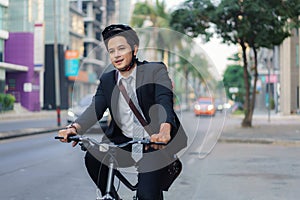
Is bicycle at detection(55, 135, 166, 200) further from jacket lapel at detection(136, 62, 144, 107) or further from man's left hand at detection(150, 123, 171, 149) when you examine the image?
jacket lapel at detection(136, 62, 144, 107)

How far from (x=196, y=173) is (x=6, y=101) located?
27.2 metres

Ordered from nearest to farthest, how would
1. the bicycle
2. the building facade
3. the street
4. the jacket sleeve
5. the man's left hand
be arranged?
the man's left hand, the bicycle, the jacket sleeve, the street, the building facade

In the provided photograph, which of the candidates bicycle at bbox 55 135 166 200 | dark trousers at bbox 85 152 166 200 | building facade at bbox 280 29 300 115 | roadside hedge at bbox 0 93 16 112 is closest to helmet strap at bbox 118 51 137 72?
bicycle at bbox 55 135 166 200

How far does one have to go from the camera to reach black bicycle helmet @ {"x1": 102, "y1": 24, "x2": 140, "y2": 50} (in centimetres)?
305

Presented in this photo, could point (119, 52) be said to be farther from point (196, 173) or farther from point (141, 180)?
point (196, 173)

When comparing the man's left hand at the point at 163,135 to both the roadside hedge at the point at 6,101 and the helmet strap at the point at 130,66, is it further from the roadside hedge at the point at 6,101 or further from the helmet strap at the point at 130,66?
the roadside hedge at the point at 6,101

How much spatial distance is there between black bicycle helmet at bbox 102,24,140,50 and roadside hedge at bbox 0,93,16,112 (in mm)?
30037

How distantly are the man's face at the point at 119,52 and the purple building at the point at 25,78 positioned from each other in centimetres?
2593

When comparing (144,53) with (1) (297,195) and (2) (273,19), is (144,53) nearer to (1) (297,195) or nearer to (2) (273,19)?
(1) (297,195)

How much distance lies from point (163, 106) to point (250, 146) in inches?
410

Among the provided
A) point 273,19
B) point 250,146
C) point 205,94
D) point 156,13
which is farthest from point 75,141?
point 156,13

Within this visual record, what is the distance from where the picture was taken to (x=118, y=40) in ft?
10.1

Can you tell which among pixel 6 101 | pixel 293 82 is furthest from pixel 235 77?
pixel 6 101

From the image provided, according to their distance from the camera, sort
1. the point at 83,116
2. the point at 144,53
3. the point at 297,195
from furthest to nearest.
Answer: the point at 297,195, the point at 144,53, the point at 83,116
